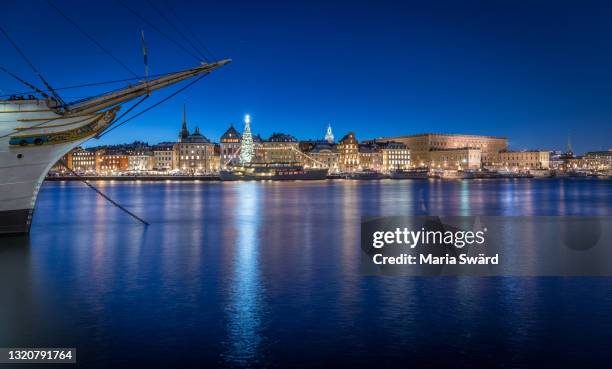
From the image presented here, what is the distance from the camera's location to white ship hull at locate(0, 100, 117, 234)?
68.5 ft

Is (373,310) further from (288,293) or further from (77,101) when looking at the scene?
(77,101)

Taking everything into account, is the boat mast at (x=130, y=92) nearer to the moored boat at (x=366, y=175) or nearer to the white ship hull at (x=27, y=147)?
the white ship hull at (x=27, y=147)

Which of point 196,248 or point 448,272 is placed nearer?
point 448,272

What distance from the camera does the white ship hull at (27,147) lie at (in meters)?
20.9

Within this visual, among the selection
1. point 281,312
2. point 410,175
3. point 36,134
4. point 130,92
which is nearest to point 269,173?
point 410,175

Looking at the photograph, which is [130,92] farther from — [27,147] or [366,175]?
[366,175]

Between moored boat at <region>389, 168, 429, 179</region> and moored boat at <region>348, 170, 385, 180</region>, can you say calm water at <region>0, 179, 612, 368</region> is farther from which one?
moored boat at <region>389, 168, 429, 179</region>

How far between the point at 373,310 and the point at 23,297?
8.24 metres

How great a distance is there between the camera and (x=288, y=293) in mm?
14359

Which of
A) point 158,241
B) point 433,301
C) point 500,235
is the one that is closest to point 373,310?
point 433,301

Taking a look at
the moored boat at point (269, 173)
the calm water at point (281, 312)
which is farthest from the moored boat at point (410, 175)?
the calm water at point (281, 312)

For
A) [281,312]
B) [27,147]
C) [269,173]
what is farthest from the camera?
[269,173]

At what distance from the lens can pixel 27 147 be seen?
21.2 m

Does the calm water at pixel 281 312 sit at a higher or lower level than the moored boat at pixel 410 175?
lower
